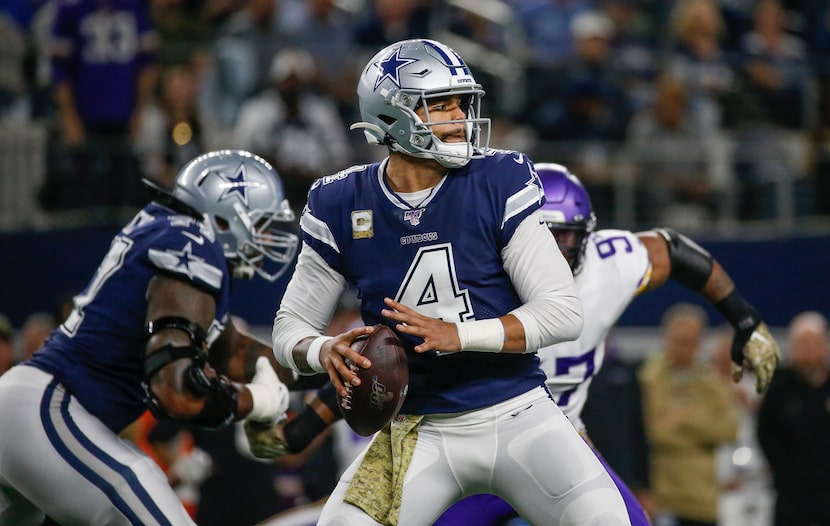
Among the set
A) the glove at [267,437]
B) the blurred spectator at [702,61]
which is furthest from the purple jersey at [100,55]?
the glove at [267,437]

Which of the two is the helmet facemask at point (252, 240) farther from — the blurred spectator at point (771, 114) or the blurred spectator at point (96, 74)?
the blurred spectator at point (771, 114)

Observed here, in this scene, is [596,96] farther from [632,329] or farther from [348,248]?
[348,248]

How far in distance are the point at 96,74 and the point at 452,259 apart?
5.93 metres

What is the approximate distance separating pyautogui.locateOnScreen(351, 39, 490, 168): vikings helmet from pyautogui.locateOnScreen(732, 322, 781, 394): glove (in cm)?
153

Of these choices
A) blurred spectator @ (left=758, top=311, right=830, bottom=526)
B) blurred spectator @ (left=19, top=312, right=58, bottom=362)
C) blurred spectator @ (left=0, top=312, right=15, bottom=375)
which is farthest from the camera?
blurred spectator @ (left=19, top=312, right=58, bottom=362)

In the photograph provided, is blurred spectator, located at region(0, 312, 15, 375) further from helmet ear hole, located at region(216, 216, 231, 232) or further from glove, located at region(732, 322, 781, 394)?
glove, located at region(732, 322, 781, 394)

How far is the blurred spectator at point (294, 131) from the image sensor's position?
8.80m

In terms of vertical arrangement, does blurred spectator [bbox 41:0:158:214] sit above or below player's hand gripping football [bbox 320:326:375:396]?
below

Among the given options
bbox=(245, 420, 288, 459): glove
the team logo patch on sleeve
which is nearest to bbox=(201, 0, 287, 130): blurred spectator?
bbox=(245, 420, 288, 459): glove

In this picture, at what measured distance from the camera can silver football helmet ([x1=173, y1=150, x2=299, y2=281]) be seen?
5.02 metres

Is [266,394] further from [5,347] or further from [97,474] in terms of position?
[5,347]

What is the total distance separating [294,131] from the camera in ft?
29.6

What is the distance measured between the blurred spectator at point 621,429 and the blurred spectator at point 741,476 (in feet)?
4.99

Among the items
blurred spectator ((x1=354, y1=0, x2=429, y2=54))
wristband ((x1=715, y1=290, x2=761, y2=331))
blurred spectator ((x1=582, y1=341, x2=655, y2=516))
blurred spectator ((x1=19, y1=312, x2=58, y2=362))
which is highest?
wristband ((x1=715, y1=290, x2=761, y2=331))
